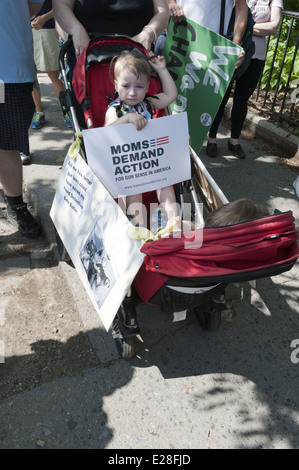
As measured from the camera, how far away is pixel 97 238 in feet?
7.11

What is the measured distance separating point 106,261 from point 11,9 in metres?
1.96

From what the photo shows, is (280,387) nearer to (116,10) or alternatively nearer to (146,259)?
(146,259)

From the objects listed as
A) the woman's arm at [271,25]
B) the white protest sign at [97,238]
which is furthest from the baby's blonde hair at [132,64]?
the woman's arm at [271,25]

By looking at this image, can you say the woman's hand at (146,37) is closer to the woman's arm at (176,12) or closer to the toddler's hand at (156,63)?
the toddler's hand at (156,63)

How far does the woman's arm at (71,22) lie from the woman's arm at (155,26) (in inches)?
18.2

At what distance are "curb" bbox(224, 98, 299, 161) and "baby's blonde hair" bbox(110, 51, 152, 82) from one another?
3.03 meters

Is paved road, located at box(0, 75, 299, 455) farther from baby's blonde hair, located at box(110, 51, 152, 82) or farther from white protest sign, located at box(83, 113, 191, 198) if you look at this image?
baby's blonde hair, located at box(110, 51, 152, 82)

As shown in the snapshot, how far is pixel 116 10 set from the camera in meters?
2.99

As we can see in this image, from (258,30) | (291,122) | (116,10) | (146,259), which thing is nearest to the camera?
(146,259)

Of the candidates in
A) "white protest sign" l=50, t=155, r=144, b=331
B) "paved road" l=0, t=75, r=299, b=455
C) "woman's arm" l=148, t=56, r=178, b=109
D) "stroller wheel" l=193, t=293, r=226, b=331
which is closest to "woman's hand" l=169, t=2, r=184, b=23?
"woman's arm" l=148, t=56, r=178, b=109

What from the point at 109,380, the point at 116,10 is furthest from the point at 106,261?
the point at 116,10

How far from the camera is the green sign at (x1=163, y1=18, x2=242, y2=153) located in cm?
352

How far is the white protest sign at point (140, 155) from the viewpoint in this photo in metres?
2.41

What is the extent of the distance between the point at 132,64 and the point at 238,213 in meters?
1.37
